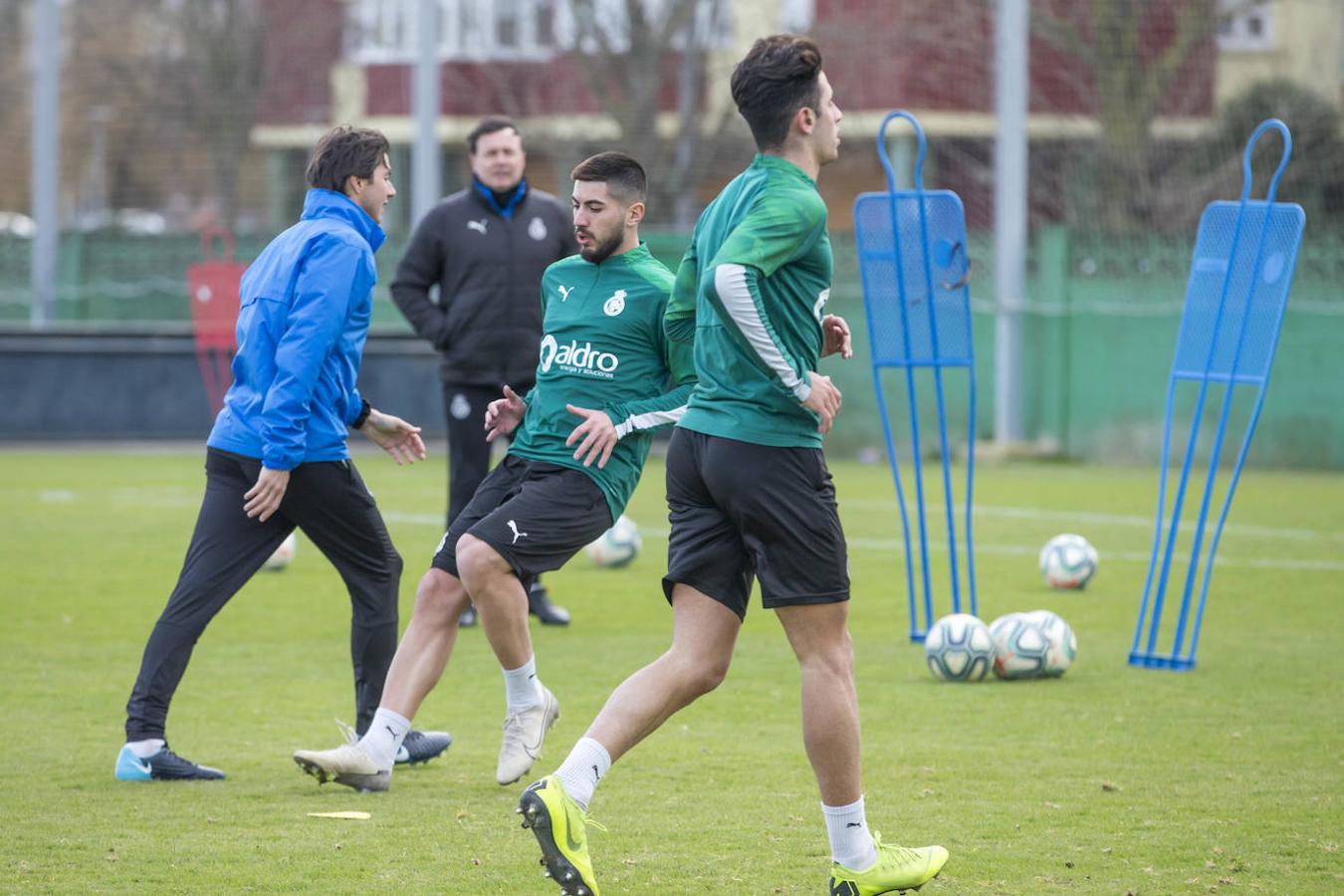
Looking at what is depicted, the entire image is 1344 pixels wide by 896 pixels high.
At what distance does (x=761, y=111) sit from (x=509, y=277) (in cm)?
483

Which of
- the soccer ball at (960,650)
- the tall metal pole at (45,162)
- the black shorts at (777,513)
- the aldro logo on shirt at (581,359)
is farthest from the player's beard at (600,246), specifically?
the tall metal pole at (45,162)

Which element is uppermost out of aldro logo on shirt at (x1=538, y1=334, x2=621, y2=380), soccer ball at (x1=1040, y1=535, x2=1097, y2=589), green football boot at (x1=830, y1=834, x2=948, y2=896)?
aldro logo on shirt at (x1=538, y1=334, x2=621, y2=380)

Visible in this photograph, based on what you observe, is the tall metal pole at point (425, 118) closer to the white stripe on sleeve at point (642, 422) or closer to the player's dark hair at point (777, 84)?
the white stripe on sleeve at point (642, 422)

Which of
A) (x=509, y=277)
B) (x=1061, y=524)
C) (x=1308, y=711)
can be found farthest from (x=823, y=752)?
(x=1061, y=524)

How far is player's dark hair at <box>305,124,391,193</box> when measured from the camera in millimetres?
6215

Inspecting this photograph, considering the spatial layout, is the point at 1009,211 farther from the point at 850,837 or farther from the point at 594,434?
→ the point at 850,837

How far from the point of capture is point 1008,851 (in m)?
5.36

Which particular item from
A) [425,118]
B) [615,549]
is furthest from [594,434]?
[425,118]

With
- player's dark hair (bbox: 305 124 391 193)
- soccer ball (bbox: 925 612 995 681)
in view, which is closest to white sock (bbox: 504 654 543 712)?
player's dark hair (bbox: 305 124 391 193)

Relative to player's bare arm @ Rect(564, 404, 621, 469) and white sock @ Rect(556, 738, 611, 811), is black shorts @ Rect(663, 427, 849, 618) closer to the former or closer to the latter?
white sock @ Rect(556, 738, 611, 811)

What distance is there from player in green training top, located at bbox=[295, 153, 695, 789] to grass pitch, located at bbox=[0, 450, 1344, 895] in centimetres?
24

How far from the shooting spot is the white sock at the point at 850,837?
4.78 meters

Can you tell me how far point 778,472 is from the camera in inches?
187

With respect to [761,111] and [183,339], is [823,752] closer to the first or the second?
[761,111]
